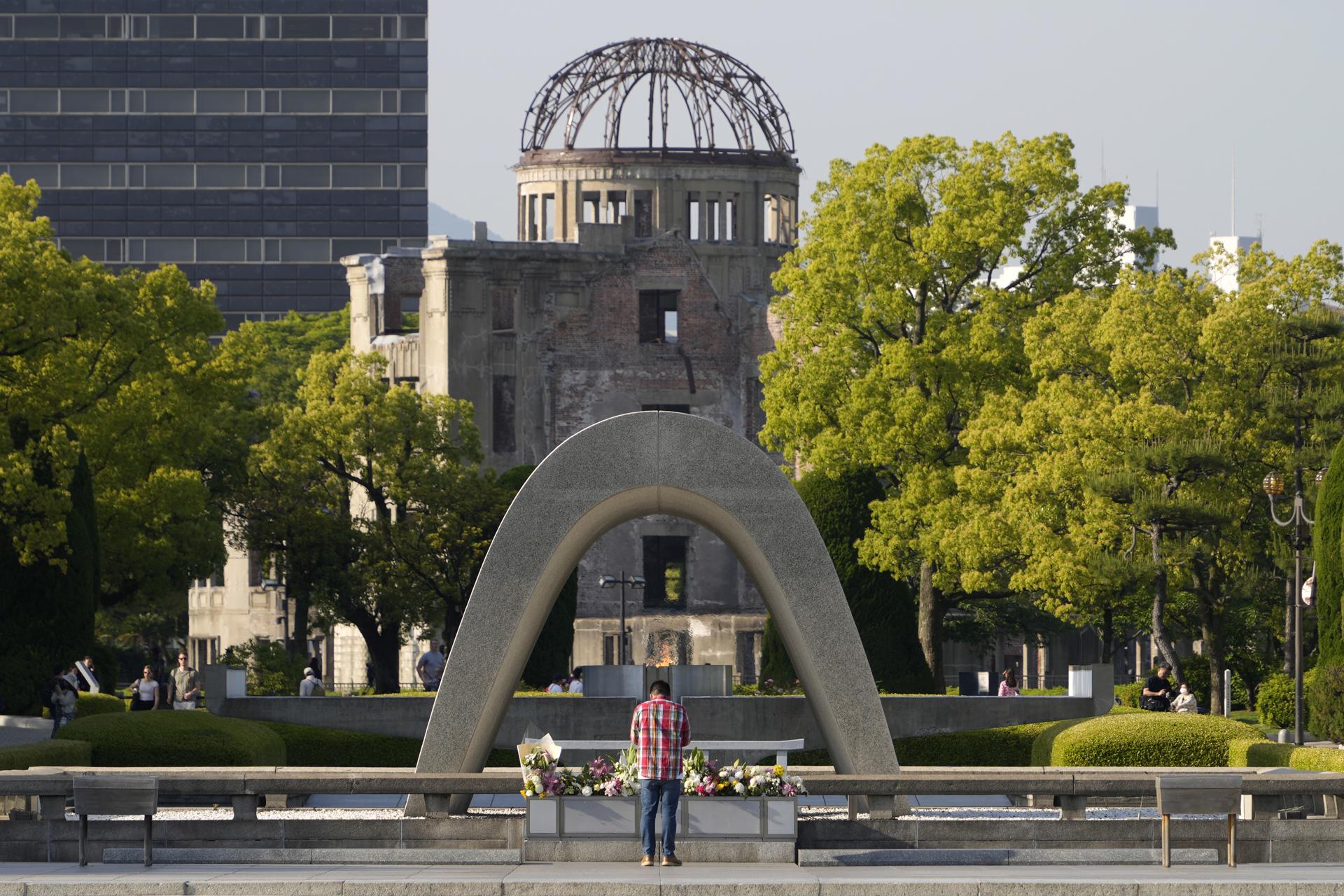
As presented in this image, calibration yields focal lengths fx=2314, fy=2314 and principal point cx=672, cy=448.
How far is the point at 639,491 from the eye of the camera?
24.0 meters

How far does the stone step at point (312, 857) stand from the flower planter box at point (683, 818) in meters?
0.50

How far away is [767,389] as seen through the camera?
158ft

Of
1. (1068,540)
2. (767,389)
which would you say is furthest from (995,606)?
(1068,540)

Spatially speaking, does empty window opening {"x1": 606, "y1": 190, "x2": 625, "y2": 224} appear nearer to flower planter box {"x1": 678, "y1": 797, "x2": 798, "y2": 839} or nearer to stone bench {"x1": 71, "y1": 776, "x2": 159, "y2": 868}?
flower planter box {"x1": 678, "y1": 797, "x2": 798, "y2": 839}

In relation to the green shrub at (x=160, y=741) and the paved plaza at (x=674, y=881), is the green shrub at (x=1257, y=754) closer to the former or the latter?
the paved plaza at (x=674, y=881)

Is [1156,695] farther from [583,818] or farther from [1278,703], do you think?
[583,818]

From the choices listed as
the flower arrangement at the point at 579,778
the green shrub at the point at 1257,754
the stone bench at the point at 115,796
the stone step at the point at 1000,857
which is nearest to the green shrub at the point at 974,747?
the green shrub at the point at 1257,754

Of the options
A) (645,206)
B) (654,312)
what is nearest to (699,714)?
(654,312)

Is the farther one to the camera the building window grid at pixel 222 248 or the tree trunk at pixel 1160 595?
the building window grid at pixel 222 248

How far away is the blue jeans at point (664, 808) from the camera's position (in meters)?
20.7

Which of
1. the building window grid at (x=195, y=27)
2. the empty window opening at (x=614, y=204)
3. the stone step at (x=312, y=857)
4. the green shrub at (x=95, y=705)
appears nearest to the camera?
the stone step at (x=312, y=857)

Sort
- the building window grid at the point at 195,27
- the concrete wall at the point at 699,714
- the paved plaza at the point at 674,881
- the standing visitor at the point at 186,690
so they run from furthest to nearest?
the building window grid at the point at 195,27, the standing visitor at the point at 186,690, the concrete wall at the point at 699,714, the paved plaza at the point at 674,881

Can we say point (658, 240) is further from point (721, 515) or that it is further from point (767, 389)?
point (721, 515)

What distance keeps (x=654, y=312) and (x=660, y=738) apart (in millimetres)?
49359
